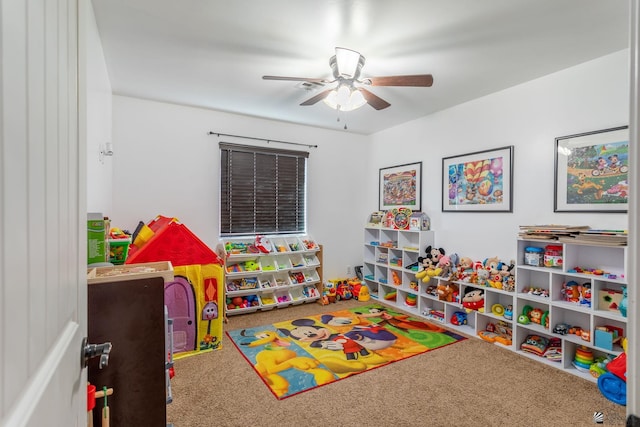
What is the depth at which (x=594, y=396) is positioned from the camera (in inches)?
83.4

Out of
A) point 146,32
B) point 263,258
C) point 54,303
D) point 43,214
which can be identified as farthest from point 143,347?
point 263,258

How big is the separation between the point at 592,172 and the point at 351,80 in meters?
2.09

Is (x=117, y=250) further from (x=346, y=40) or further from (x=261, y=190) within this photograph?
(x=261, y=190)

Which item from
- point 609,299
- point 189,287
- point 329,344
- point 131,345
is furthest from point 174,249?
point 609,299

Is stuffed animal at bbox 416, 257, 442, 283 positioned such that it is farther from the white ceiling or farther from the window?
the white ceiling

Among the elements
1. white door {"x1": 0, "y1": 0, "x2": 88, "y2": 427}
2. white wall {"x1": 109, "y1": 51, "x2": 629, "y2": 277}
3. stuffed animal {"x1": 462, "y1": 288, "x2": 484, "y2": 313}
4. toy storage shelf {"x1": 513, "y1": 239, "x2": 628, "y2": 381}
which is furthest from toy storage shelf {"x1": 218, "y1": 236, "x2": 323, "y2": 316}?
white door {"x1": 0, "y1": 0, "x2": 88, "y2": 427}

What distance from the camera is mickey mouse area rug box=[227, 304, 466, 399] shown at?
2.36 m

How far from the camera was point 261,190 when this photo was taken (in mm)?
4121

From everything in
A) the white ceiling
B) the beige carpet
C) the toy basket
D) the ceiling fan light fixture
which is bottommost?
the beige carpet

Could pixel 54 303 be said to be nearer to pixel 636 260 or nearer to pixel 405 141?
pixel 636 260

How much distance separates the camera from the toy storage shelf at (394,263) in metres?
3.89

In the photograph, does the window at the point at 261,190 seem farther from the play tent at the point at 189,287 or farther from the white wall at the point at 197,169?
the play tent at the point at 189,287

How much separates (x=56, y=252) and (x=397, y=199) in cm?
414

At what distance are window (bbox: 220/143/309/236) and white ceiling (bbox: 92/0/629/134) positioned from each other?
3.27ft
